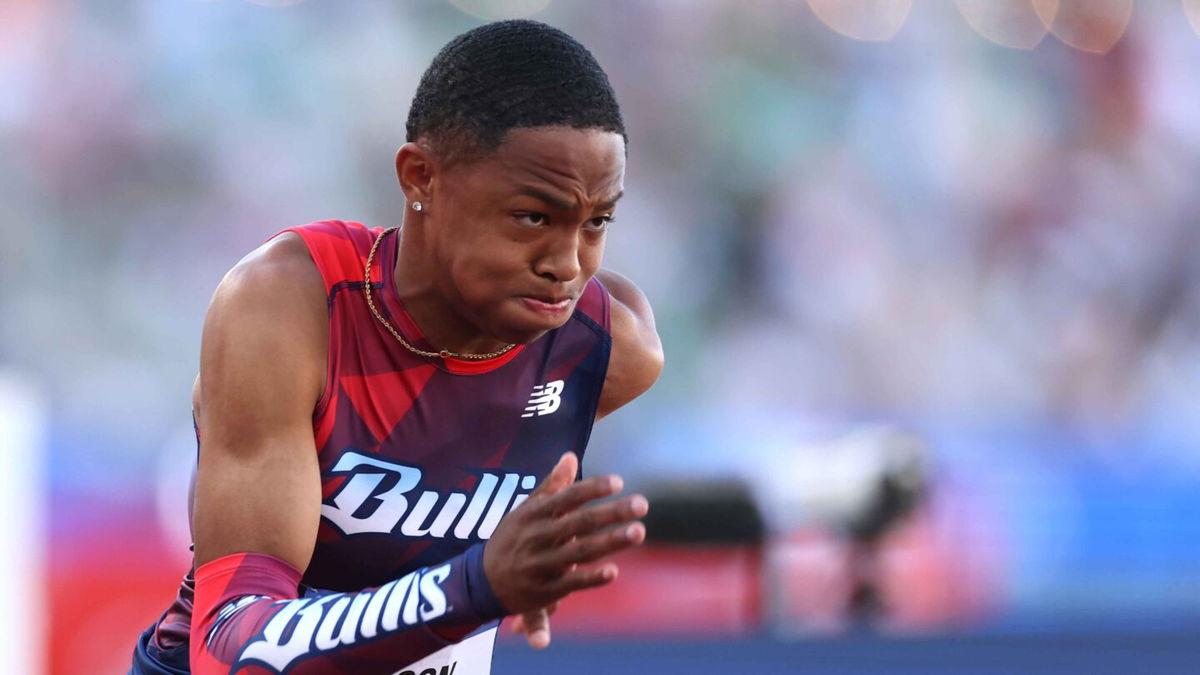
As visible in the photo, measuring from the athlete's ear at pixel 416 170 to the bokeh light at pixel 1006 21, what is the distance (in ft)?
19.9

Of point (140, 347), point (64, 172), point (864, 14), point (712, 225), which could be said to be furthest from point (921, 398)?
point (64, 172)

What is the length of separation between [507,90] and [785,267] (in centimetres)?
532

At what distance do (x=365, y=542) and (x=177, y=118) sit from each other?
5420 mm

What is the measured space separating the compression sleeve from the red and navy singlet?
1.15 feet

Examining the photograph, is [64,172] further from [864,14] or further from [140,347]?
[864,14]

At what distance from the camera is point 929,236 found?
7.80 m

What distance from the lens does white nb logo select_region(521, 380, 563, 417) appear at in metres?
2.91

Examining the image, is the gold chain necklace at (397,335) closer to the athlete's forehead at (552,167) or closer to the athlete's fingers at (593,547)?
the athlete's forehead at (552,167)

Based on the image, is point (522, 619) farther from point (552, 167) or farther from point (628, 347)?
point (628, 347)

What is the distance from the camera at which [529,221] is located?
8.18 ft

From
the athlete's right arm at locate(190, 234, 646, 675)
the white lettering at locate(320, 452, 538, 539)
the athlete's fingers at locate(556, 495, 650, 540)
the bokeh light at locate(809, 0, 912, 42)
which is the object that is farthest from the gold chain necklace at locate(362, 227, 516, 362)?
the bokeh light at locate(809, 0, 912, 42)

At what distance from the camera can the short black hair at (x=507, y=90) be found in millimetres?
2492

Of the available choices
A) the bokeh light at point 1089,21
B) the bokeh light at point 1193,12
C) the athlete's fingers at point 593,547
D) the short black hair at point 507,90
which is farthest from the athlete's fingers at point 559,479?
the bokeh light at point 1193,12

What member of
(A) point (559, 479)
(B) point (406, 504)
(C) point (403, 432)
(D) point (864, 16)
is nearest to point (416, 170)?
(C) point (403, 432)
